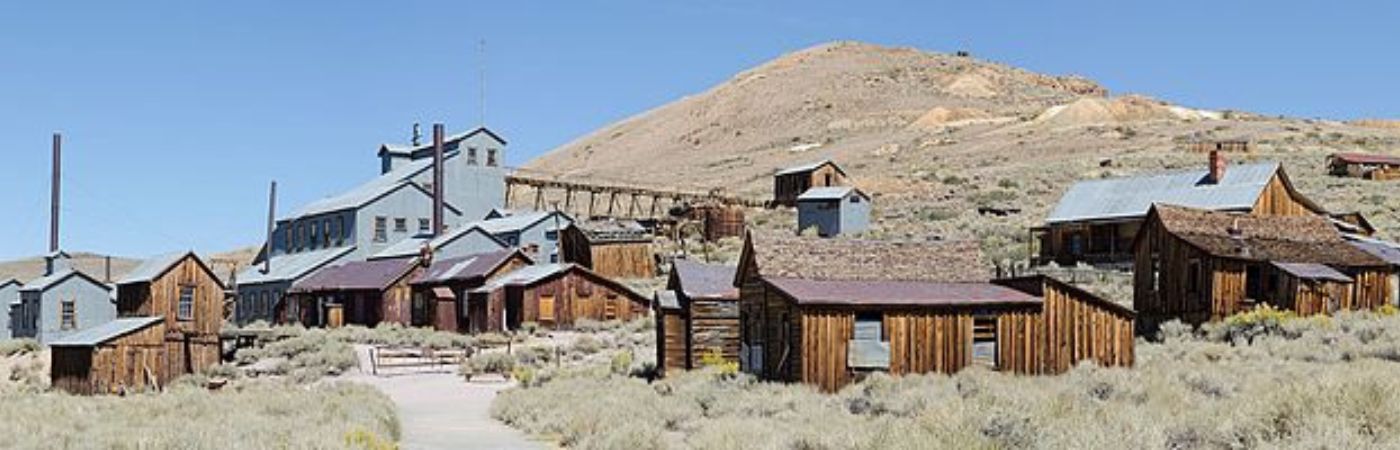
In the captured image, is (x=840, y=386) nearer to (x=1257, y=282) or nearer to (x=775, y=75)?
(x=1257, y=282)

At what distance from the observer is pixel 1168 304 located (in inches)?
1462

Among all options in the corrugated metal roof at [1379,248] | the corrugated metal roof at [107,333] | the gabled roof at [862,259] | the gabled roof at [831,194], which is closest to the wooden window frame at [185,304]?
the corrugated metal roof at [107,333]

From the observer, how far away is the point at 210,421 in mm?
20938

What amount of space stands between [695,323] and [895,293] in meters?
6.81

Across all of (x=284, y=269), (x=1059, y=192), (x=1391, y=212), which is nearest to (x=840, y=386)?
(x=1391, y=212)

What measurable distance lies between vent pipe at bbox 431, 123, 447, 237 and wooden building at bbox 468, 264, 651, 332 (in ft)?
48.1

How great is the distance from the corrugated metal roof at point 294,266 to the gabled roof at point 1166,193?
32058 millimetres

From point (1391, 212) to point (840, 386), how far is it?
136ft

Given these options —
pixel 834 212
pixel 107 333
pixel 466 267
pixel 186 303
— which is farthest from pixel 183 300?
pixel 834 212

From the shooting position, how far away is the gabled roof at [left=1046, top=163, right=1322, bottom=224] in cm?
4803

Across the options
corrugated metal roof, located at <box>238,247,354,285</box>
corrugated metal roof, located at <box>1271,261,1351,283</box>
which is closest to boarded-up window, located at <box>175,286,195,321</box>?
corrugated metal roof, located at <box>238,247,354,285</box>

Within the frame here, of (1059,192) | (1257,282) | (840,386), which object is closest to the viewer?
(840,386)

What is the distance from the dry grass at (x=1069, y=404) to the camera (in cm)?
1454

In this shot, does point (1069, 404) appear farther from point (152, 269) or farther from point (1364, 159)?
point (1364, 159)
